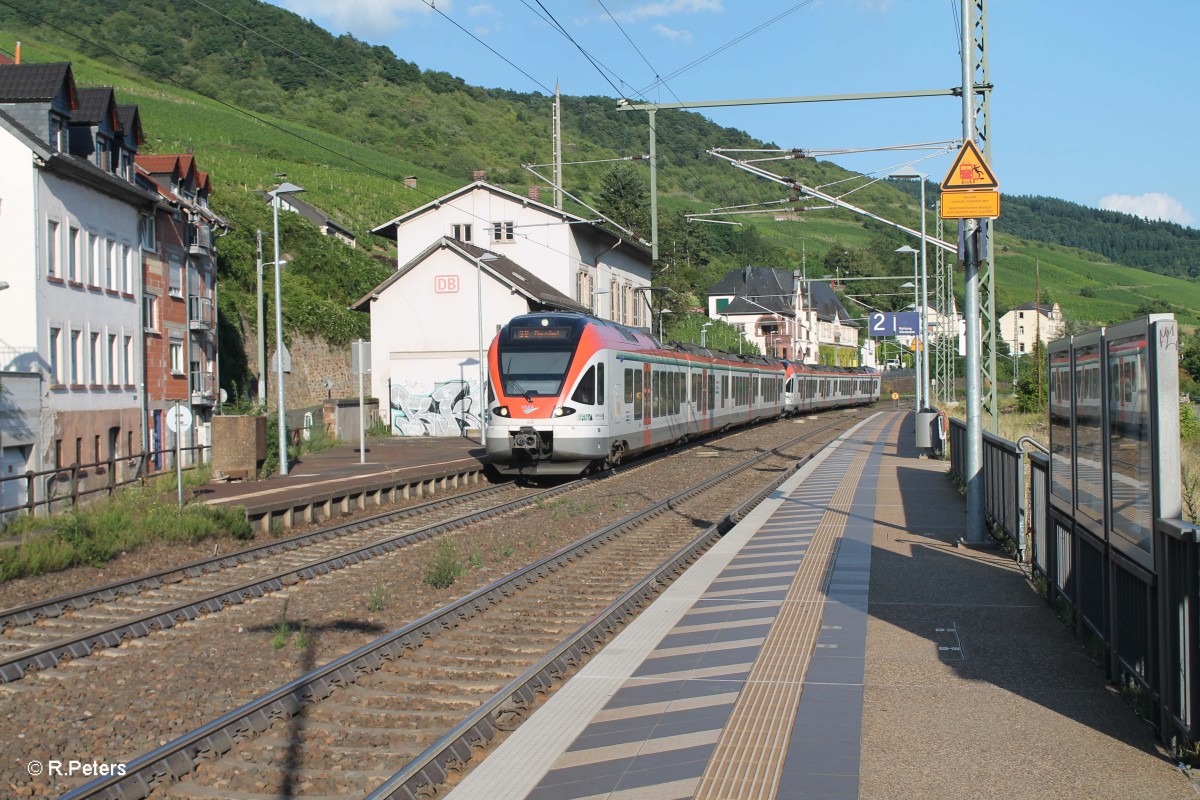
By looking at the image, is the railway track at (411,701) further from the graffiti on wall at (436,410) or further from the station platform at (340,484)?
the graffiti on wall at (436,410)

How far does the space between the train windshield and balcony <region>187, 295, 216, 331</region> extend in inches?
756

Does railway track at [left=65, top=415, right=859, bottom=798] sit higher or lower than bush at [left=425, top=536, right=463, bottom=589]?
lower

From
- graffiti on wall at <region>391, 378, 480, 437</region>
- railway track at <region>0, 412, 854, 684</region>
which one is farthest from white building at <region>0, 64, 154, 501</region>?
railway track at <region>0, 412, 854, 684</region>

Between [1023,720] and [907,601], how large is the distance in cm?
355

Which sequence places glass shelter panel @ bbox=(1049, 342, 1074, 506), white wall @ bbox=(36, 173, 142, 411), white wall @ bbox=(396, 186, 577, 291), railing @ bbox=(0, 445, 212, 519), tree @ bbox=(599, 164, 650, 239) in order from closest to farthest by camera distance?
glass shelter panel @ bbox=(1049, 342, 1074, 506), railing @ bbox=(0, 445, 212, 519), white wall @ bbox=(36, 173, 142, 411), white wall @ bbox=(396, 186, 577, 291), tree @ bbox=(599, 164, 650, 239)

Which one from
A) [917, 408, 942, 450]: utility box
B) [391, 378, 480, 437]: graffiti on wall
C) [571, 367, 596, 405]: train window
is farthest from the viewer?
[391, 378, 480, 437]: graffiti on wall

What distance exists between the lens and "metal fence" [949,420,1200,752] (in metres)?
5.48

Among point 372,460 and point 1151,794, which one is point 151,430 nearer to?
point 372,460

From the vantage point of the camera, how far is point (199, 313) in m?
39.2

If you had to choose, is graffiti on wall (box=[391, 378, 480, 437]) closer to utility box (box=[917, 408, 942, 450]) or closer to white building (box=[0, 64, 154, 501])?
white building (box=[0, 64, 154, 501])

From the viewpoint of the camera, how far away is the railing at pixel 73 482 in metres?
18.2

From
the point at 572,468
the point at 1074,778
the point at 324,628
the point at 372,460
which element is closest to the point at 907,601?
the point at 1074,778

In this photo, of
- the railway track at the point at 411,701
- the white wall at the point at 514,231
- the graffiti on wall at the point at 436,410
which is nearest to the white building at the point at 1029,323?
the white wall at the point at 514,231

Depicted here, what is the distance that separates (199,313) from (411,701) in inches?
1340
